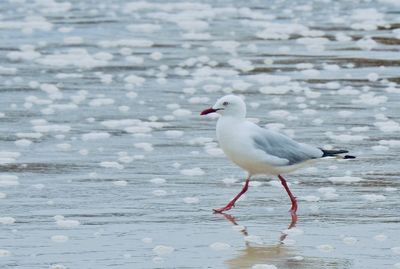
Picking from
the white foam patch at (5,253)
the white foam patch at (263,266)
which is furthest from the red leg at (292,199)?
the white foam patch at (5,253)

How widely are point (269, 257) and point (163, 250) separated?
65 cm

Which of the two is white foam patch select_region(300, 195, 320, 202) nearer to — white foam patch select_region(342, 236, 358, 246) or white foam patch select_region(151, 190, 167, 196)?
white foam patch select_region(151, 190, 167, 196)

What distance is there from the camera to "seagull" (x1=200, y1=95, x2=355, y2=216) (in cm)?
904

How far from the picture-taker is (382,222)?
27.6 feet

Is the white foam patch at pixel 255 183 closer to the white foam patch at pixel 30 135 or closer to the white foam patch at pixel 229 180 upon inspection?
the white foam patch at pixel 229 180

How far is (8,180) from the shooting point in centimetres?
966

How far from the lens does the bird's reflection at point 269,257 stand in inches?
289

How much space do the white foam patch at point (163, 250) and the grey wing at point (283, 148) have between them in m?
1.62

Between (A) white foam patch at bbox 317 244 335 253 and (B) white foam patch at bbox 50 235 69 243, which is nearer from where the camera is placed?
(A) white foam patch at bbox 317 244 335 253

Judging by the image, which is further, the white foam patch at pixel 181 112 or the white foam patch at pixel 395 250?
the white foam patch at pixel 181 112

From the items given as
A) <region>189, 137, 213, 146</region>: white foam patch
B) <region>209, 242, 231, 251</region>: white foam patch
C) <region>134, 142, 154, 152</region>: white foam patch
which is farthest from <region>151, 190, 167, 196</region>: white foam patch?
<region>189, 137, 213, 146</region>: white foam patch

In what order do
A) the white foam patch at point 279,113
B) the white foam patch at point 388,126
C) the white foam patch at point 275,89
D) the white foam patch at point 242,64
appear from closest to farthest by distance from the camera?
1. the white foam patch at point 388,126
2. the white foam patch at point 279,113
3. the white foam patch at point 275,89
4. the white foam patch at point 242,64

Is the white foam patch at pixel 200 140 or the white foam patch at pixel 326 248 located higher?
the white foam patch at pixel 200 140

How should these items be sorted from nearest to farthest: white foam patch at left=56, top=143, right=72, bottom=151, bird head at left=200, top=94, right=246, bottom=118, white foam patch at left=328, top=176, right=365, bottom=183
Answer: bird head at left=200, top=94, right=246, bottom=118
white foam patch at left=328, top=176, right=365, bottom=183
white foam patch at left=56, top=143, right=72, bottom=151
